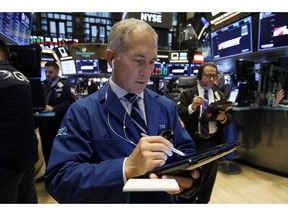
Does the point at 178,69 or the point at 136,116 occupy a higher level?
the point at 178,69

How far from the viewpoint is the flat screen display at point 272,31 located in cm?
316

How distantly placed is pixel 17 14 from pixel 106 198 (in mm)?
2947

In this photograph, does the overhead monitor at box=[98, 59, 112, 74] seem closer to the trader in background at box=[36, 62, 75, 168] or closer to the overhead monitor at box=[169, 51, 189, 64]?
the overhead monitor at box=[169, 51, 189, 64]

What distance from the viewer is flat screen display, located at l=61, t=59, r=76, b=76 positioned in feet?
24.0

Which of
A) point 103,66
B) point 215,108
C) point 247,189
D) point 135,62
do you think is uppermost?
point 103,66

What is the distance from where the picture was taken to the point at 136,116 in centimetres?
102

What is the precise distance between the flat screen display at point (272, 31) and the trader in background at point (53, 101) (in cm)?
314

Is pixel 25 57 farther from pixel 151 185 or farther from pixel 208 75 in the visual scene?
pixel 151 185

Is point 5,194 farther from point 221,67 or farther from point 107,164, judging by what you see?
point 221,67

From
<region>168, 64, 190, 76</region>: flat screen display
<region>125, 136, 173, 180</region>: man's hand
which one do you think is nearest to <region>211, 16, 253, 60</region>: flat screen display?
<region>168, 64, 190, 76</region>: flat screen display

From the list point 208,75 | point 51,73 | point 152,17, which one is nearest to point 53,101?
point 51,73

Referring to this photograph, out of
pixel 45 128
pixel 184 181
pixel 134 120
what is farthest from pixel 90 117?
pixel 45 128

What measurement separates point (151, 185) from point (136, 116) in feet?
1.40

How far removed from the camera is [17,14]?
2.83m
